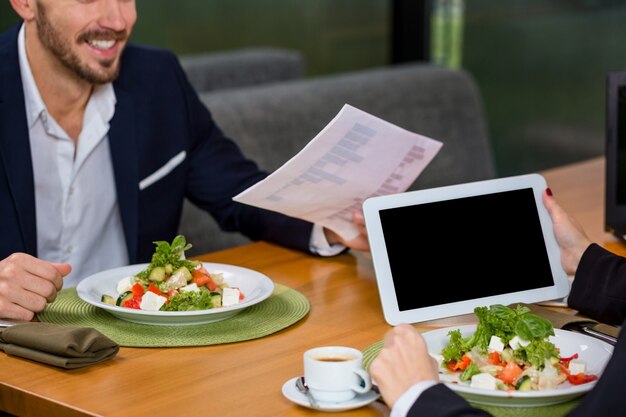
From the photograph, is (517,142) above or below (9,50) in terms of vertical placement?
below

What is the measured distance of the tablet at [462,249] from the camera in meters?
1.63

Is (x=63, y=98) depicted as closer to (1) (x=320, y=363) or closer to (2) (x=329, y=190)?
(2) (x=329, y=190)

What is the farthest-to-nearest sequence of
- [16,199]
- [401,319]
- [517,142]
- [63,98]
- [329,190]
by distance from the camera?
[517,142]
[63,98]
[16,199]
[329,190]
[401,319]

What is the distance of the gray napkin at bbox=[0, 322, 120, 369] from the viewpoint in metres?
1.45

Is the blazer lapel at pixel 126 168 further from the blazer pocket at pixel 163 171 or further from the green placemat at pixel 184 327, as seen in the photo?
the green placemat at pixel 184 327

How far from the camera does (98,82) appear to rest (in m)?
2.15

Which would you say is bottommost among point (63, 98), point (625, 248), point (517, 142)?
point (517, 142)

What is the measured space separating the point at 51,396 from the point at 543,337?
2.05ft

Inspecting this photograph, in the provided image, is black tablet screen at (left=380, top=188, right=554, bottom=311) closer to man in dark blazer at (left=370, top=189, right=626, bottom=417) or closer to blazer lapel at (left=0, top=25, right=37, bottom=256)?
man in dark blazer at (left=370, top=189, right=626, bottom=417)

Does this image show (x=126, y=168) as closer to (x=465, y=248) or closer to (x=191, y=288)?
(x=191, y=288)

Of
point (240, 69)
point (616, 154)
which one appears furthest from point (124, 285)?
point (240, 69)

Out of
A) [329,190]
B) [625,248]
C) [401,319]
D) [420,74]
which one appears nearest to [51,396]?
[401,319]

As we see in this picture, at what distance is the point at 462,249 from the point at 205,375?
46 cm

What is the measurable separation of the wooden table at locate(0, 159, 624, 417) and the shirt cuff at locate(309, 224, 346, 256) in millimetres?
177
